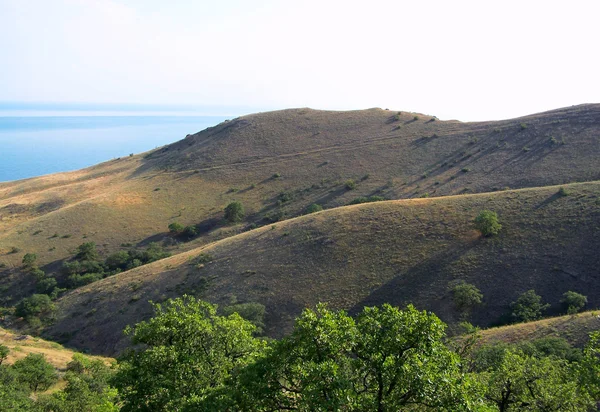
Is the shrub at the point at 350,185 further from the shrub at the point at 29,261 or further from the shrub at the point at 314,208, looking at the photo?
the shrub at the point at 29,261

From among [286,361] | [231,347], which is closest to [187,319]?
[231,347]

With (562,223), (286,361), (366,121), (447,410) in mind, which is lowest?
(562,223)

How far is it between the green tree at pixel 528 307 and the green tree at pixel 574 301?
1313 mm

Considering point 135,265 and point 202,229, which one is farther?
point 202,229

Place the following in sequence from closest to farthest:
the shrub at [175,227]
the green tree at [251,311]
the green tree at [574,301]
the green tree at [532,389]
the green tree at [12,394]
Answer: the green tree at [532,389], the green tree at [12,394], the green tree at [574,301], the green tree at [251,311], the shrub at [175,227]

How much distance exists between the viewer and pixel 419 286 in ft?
111

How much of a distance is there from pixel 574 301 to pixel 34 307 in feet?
163

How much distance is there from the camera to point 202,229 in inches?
2446

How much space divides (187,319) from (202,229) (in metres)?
49.9

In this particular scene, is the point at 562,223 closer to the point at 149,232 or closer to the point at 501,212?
the point at 501,212

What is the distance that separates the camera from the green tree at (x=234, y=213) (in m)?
63.1

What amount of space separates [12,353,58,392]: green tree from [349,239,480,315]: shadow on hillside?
68.6ft

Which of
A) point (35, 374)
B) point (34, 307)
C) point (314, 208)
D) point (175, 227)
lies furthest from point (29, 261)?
point (314, 208)

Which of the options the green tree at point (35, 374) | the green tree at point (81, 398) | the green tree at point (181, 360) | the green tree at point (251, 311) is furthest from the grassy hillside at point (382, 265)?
the green tree at point (181, 360)
